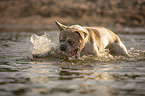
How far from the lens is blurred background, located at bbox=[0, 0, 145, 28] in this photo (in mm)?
29919

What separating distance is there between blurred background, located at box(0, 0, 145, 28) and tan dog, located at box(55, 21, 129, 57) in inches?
747

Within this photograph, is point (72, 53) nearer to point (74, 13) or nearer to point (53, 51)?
point (53, 51)

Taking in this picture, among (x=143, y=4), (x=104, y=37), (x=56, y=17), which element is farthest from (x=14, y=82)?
(x=143, y=4)

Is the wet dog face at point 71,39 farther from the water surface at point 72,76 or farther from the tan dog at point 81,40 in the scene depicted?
the water surface at point 72,76

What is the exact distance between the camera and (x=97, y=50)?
8.30 meters

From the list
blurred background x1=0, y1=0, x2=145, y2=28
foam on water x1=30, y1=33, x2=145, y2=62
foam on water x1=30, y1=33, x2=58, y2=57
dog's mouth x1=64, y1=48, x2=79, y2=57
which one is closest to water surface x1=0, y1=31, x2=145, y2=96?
foam on water x1=30, y1=33, x2=145, y2=62

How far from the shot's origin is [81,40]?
789 centimetres

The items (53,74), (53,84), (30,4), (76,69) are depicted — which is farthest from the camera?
(30,4)

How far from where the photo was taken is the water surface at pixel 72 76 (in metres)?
4.98

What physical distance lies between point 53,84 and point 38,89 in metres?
0.44

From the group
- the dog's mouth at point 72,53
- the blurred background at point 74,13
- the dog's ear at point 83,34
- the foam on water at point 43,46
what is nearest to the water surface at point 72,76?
the dog's mouth at point 72,53

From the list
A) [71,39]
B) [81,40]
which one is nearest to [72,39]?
[71,39]

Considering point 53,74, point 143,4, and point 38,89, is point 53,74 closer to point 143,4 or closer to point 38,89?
point 38,89

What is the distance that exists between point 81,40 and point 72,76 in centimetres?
192
